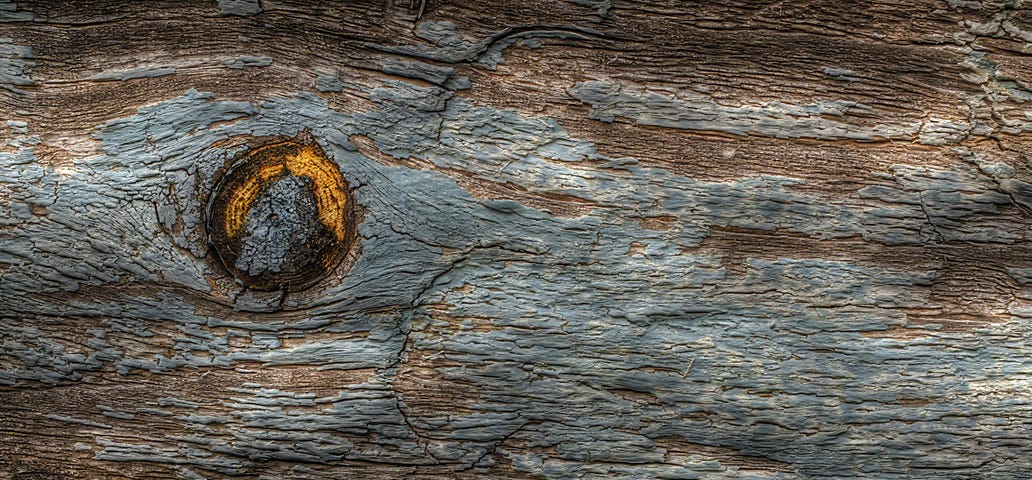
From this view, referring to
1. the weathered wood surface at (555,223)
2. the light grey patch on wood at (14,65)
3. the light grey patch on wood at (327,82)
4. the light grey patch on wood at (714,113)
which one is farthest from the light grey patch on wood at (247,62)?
the light grey patch on wood at (714,113)

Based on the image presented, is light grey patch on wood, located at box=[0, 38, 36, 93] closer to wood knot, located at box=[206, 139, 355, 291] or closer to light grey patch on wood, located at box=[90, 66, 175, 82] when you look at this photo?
light grey patch on wood, located at box=[90, 66, 175, 82]

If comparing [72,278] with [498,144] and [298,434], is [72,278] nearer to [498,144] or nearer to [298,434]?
[298,434]

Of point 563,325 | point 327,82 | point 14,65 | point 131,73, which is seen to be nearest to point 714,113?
point 563,325

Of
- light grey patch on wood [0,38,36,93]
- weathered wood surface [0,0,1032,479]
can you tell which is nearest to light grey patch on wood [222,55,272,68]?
weathered wood surface [0,0,1032,479]

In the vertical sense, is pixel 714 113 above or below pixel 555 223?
above

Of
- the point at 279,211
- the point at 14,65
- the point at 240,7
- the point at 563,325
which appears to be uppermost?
the point at 240,7

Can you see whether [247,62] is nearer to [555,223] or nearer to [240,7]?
[240,7]
